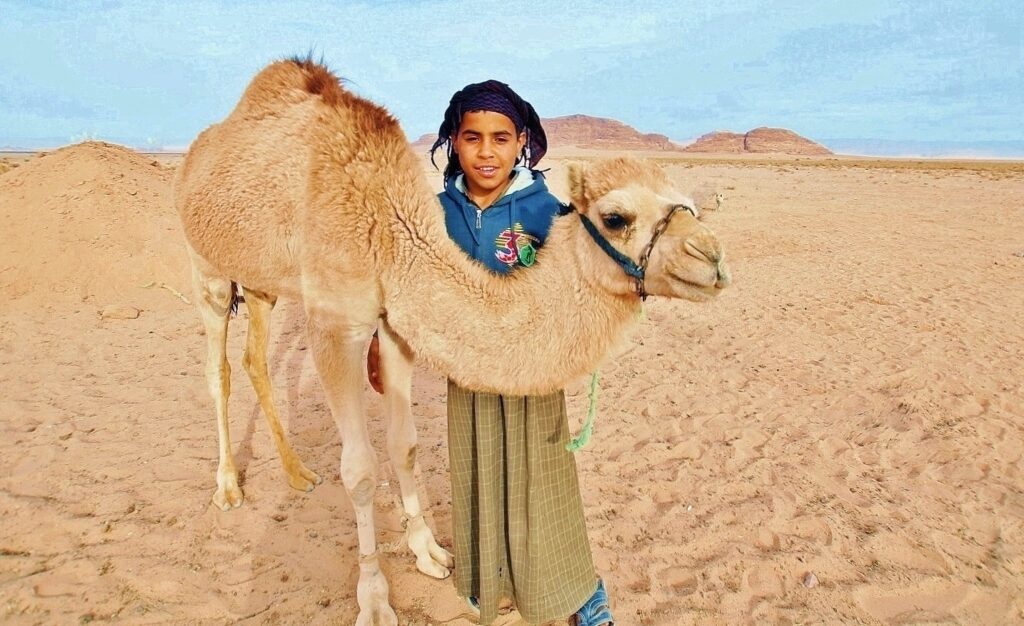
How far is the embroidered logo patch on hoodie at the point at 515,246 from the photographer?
252 cm

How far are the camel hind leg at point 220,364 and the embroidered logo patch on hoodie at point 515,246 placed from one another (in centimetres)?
265

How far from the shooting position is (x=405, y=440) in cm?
336

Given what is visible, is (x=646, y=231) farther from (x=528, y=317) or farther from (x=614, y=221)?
(x=528, y=317)

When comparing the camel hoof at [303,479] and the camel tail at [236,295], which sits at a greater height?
the camel tail at [236,295]

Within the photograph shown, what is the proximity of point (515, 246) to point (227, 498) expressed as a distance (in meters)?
3.22

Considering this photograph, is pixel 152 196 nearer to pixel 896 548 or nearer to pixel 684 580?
pixel 684 580

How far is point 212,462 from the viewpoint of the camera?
4.82m

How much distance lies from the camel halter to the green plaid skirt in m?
0.78

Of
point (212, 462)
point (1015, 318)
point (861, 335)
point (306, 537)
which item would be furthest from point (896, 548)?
point (1015, 318)

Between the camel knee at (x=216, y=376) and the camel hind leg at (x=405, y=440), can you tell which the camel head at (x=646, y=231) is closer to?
the camel hind leg at (x=405, y=440)

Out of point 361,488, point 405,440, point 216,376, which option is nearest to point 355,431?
point 361,488

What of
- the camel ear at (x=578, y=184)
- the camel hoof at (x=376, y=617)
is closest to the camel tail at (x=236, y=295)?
the camel hoof at (x=376, y=617)

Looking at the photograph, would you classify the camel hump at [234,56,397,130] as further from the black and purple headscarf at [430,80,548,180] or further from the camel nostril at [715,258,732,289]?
the camel nostril at [715,258,732,289]

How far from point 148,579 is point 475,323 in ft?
9.26
